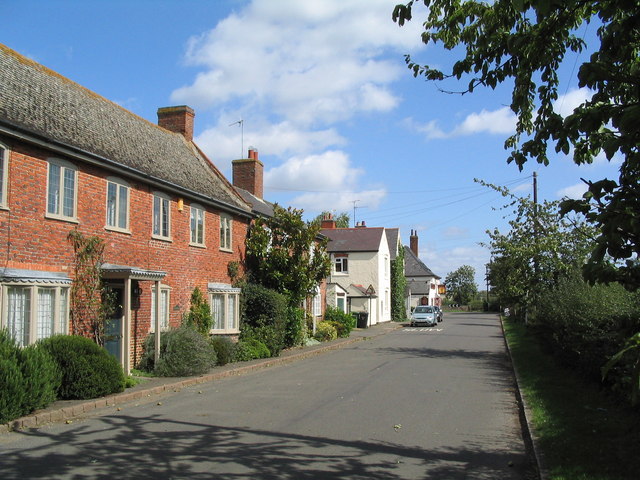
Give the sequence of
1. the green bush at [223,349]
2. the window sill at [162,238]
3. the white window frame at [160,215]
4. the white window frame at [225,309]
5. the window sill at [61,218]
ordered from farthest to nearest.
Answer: the white window frame at [225,309] → the green bush at [223,349] → the white window frame at [160,215] → the window sill at [162,238] → the window sill at [61,218]

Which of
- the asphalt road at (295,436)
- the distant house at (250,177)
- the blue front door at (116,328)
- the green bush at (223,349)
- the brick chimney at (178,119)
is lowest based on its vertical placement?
the asphalt road at (295,436)

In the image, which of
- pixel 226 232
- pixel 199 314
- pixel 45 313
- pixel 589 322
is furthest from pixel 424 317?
pixel 45 313

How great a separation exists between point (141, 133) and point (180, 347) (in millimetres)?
7681

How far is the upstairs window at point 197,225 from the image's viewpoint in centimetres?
1914

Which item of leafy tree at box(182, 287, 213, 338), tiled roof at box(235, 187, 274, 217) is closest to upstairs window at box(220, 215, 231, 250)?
leafy tree at box(182, 287, 213, 338)

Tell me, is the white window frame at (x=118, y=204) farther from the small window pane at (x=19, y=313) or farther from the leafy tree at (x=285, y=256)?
the leafy tree at (x=285, y=256)

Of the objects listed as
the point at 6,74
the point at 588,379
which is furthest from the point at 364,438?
the point at 6,74

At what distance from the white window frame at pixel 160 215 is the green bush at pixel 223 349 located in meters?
3.39

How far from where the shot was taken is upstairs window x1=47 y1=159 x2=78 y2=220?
13219 mm

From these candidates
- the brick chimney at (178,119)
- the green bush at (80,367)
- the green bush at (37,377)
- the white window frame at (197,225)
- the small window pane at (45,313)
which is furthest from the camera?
the brick chimney at (178,119)

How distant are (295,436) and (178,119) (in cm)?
1762

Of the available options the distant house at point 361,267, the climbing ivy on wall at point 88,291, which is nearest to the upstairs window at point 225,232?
the climbing ivy on wall at point 88,291

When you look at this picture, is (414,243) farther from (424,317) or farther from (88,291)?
(88,291)

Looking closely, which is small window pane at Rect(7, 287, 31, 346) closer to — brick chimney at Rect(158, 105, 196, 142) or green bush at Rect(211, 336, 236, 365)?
green bush at Rect(211, 336, 236, 365)
